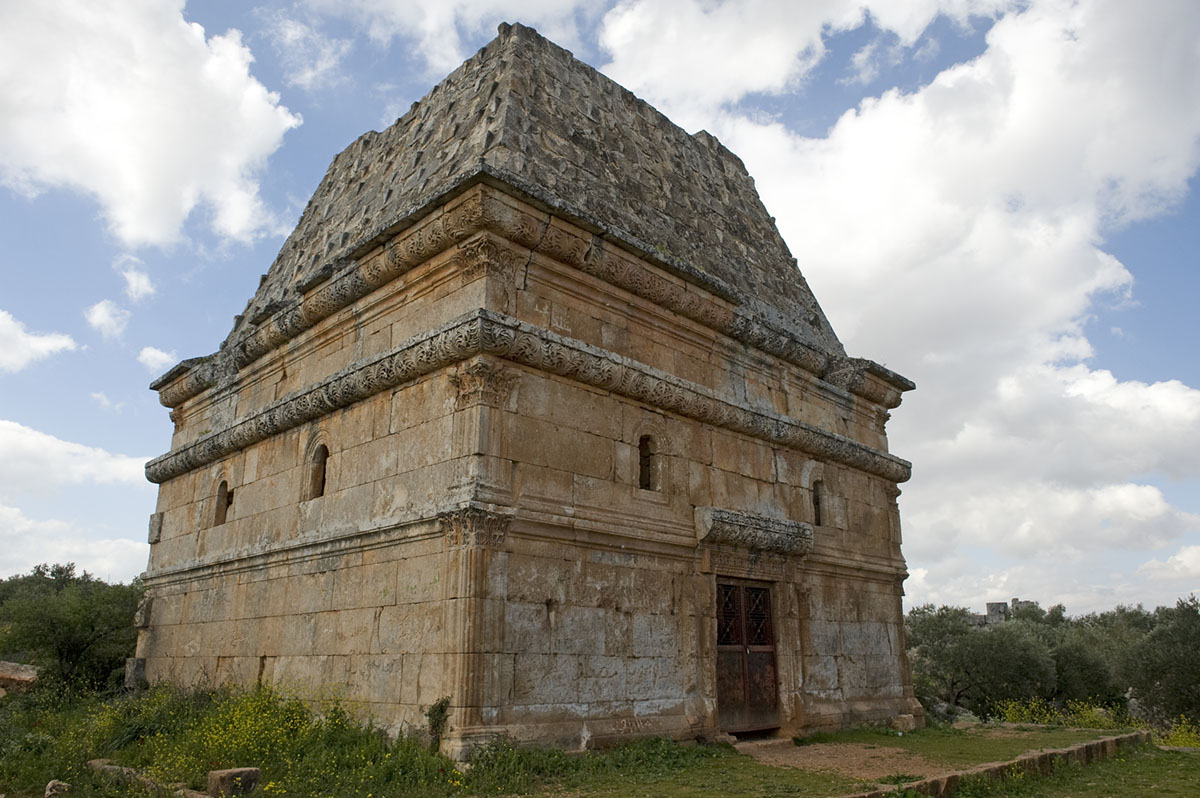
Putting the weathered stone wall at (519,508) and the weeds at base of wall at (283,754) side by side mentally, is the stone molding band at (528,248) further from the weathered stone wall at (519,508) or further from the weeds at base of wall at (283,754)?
the weeds at base of wall at (283,754)

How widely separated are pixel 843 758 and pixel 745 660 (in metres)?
1.32

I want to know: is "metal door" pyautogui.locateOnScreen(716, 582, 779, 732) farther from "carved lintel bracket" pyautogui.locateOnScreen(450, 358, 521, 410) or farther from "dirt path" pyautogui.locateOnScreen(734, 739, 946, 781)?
"carved lintel bracket" pyautogui.locateOnScreen(450, 358, 521, 410)

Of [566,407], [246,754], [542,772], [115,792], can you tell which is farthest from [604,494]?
[115,792]

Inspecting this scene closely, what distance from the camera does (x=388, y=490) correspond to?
773cm

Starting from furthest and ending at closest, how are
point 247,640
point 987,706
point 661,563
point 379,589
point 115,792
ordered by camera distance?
1. point 987,706
2. point 247,640
3. point 661,563
4. point 379,589
5. point 115,792

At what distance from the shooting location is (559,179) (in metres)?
8.67

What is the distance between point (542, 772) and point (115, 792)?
3.02m

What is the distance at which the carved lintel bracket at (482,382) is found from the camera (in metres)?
7.10

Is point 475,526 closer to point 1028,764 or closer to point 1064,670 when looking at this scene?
point 1028,764

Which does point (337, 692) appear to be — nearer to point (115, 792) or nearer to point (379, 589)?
point (379, 589)

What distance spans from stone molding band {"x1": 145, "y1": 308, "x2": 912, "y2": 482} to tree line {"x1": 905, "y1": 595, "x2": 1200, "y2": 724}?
10.7 metres

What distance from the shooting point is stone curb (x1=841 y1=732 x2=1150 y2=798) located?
20.5 feet

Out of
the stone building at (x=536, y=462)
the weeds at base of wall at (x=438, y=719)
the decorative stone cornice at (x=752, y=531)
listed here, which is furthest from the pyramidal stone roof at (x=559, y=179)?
the weeds at base of wall at (x=438, y=719)

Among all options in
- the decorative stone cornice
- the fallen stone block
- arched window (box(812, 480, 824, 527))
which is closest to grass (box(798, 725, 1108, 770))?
the decorative stone cornice
